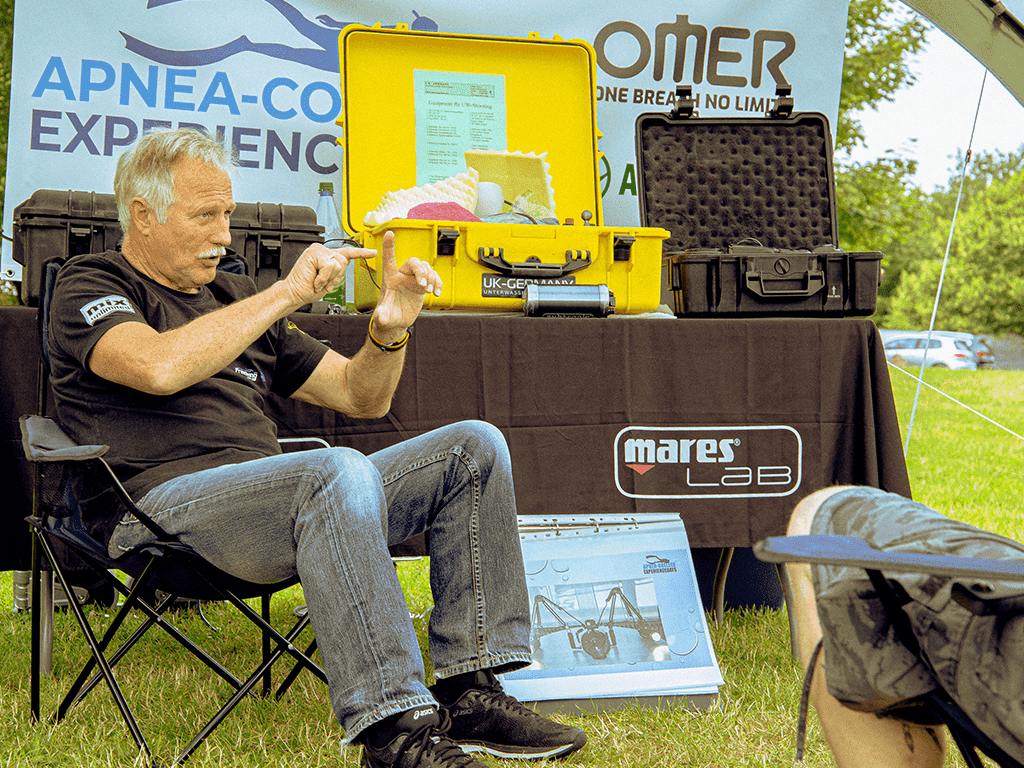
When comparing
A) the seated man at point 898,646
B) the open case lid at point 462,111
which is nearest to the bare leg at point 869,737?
the seated man at point 898,646

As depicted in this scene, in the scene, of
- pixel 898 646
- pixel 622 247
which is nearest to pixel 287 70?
pixel 622 247

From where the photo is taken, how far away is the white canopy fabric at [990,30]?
3016mm

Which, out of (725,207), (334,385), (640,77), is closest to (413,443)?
(334,385)

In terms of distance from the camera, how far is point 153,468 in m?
1.70

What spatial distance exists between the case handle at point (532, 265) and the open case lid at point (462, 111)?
50 cm

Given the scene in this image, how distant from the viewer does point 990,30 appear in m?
3.08

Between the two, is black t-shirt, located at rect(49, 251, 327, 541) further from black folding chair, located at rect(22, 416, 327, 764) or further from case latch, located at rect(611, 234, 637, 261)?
case latch, located at rect(611, 234, 637, 261)

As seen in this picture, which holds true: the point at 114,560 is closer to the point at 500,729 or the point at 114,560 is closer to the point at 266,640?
the point at 266,640

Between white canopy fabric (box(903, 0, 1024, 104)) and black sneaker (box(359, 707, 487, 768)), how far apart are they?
2.86 meters

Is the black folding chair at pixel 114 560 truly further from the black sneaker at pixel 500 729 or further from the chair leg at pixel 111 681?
the black sneaker at pixel 500 729

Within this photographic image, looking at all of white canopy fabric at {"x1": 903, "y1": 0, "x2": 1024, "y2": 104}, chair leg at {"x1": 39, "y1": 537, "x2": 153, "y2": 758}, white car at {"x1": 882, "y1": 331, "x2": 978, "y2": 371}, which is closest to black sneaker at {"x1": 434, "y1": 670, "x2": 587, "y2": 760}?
chair leg at {"x1": 39, "y1": 537, "x2": 153, "y2": 758}

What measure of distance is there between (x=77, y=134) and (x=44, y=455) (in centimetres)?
172

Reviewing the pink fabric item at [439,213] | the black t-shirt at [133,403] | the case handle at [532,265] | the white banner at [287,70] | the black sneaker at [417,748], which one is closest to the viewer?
the black sneaker at [417,748]

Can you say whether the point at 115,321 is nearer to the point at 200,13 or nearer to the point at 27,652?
the point at 27,652
